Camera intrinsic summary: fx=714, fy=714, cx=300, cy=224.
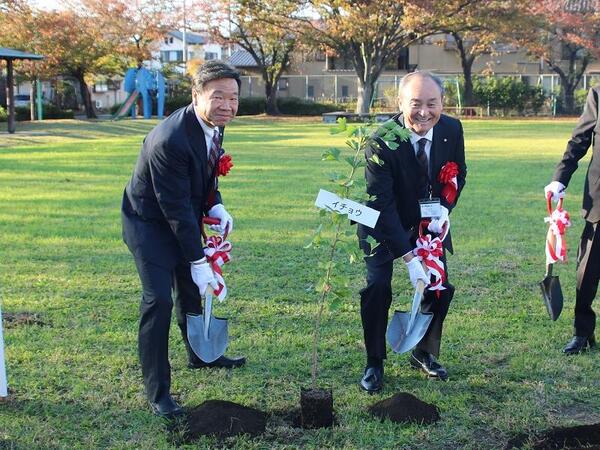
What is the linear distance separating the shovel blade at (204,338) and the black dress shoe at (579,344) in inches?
87.0

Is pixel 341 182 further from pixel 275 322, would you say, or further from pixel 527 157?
pixel 527 157

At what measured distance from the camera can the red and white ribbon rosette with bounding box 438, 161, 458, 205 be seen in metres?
3.95

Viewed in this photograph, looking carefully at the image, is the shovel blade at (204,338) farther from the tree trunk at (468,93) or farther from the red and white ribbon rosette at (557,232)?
the tree trunk at (468,93)

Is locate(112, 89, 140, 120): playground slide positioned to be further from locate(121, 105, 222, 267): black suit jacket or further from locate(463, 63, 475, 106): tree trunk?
locate(121, 105, 222, 267): black suit jacket

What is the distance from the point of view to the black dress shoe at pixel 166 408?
358 cm

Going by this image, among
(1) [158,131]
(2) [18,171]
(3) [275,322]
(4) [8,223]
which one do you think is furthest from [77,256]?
(2) [18,171]

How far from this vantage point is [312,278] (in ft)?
20.6

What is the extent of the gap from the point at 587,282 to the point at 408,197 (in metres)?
1.47

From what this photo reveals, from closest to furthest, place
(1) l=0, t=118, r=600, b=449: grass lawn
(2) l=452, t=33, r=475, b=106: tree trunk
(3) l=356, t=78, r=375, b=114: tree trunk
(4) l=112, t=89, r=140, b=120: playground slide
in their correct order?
(1) l=0, t=118, r=600, b=449: grass lawn → (4) l=112, t=89, r=140, b=120: playground slide → (3) l=356, t=78, r=375, b=114: tree trunk → (2) l=452, t=33, r=475, b=106: tree trunk

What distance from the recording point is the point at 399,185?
3945 mm

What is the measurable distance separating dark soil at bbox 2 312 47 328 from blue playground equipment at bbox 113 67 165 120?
100 ft

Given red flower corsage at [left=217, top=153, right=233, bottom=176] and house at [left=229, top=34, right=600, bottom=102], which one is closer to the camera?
red flower corsage at [left=217, top=153, right=233, bottom=176]

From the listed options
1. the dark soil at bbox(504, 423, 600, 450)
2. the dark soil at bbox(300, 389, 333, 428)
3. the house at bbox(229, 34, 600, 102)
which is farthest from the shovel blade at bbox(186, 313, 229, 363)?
the house at bbox(229, 34, 600, 102)

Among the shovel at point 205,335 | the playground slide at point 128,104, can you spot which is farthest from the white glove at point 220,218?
the playground slide at point 128,104
